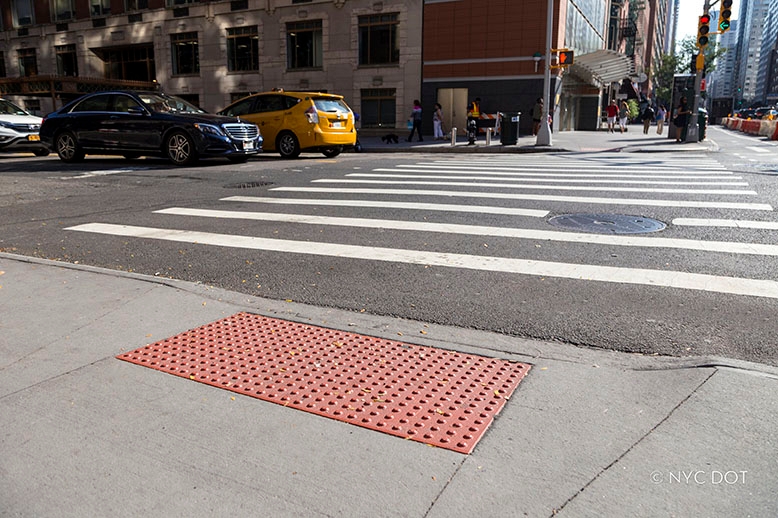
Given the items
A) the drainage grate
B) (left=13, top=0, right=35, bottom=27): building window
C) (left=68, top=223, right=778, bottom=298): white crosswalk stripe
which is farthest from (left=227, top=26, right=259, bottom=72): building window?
(left=68, top=223, right=778, bottom=298): white crosswalk stripe

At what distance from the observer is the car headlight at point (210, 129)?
595 inches

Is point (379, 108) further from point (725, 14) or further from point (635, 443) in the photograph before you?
point (635, 443)

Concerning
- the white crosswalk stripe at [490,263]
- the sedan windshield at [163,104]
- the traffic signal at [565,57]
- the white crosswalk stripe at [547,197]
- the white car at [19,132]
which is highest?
the traffic signal at [565,57]

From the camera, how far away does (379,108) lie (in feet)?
116

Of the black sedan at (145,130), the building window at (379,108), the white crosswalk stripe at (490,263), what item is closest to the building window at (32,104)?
the building window at (379,108)

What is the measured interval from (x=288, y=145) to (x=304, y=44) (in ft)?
68.6

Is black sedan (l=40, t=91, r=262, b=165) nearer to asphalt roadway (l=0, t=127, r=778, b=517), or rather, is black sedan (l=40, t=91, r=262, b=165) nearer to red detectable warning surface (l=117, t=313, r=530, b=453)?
red detectable warning surface (l=117, t=313, r=530, b=453)

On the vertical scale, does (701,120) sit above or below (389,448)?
above

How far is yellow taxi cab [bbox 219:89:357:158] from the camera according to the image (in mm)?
18000

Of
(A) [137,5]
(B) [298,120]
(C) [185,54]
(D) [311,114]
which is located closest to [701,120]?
(D) [311,114]

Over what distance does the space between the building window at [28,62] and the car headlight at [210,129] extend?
3887cm

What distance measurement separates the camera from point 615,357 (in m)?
3.87

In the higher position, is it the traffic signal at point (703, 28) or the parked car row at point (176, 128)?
the traffic signal at point (703, 28)

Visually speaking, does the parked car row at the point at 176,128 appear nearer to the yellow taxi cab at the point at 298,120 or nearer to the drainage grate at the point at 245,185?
the yellow taxi cab at the point at 298,120
